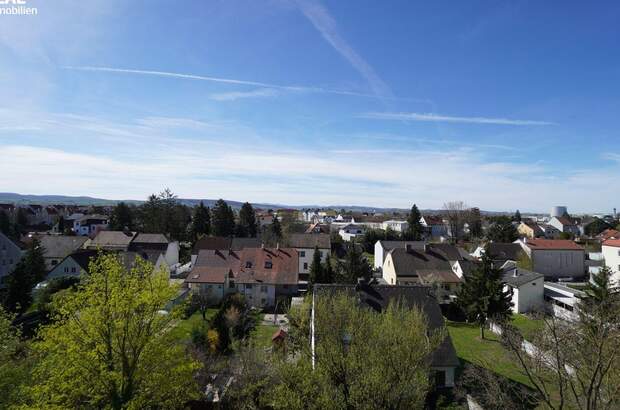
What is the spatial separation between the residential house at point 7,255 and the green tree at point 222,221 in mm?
33555

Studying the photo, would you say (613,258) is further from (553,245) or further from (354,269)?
(354,269)

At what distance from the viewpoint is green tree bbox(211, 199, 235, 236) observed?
249 ft

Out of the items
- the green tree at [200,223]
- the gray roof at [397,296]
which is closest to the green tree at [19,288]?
the gray roof at [397,296]

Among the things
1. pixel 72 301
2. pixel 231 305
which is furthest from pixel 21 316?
pixel 72 301

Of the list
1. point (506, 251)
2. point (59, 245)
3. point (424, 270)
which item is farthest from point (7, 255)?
point (506, 251)

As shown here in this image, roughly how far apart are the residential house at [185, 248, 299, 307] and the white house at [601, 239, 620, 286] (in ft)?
126

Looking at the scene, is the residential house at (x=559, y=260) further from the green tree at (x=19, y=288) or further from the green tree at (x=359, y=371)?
the green tree at (x=19, y=288)

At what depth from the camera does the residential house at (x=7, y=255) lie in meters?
44.9

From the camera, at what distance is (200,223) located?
75875 millimetres

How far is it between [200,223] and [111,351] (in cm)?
6522

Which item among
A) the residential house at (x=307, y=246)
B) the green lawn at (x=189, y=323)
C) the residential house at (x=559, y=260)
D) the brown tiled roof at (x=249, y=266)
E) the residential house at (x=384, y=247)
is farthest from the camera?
the residential house at (x=384, y=247)

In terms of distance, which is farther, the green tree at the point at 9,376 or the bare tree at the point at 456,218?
the bare tree at the point at 456,218

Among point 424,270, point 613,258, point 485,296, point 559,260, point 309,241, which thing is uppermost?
point 309,241

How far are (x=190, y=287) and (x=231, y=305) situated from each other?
40.4 feet
